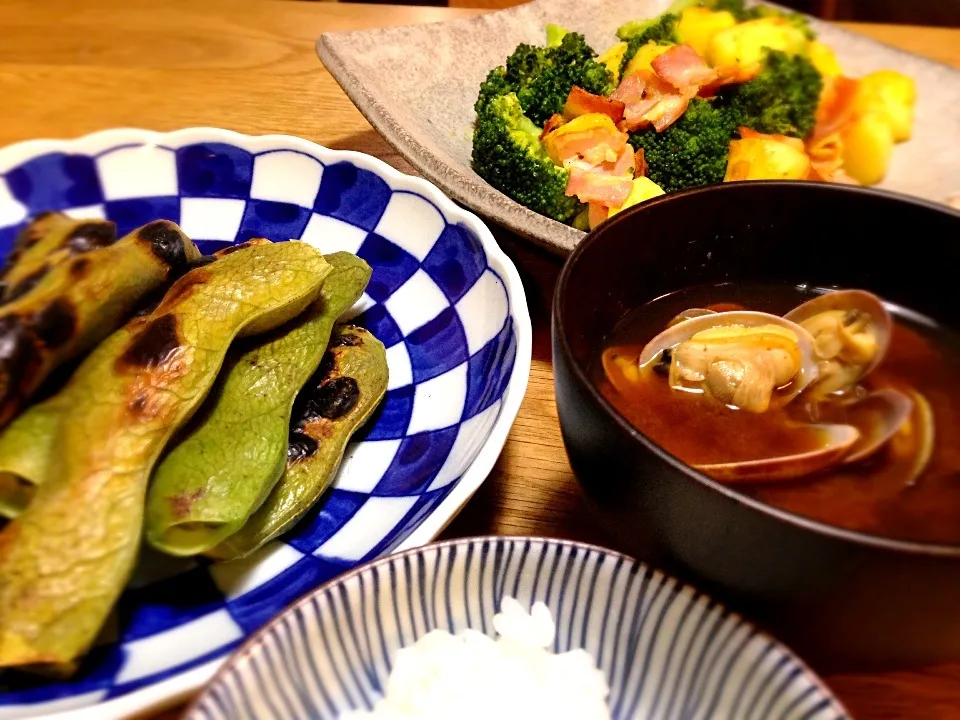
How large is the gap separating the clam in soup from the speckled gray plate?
Answer: 42 cm

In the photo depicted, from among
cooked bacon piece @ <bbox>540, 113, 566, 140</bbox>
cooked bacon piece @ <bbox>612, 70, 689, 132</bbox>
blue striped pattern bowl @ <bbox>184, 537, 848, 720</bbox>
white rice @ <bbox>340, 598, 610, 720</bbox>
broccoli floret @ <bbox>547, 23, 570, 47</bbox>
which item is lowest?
white rice @ <bbox>340, 598, 610, 720</bbox>

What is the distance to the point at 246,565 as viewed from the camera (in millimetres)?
773

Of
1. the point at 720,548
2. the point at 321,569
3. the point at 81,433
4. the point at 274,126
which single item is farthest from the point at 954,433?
the point at 274,126

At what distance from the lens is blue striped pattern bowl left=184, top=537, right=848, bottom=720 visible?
55cm

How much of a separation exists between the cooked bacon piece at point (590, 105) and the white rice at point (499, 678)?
107 centimetres

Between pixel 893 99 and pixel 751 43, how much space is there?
34 centimetres

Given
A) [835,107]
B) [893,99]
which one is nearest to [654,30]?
[835,107]

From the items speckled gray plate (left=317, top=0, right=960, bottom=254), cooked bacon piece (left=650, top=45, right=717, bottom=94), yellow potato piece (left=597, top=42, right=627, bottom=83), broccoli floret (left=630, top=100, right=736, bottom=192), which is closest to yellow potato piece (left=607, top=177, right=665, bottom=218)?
broccoli floret (left=630, top=100, right=736, bottom=192)

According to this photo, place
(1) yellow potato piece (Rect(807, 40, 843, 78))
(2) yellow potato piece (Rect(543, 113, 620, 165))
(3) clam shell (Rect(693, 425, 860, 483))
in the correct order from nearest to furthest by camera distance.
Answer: (3) clam shell (Rect(693, 425, 860, 483))
(2) yellow potato piece (Rect(543, 113, 620, 165))
(1) yellow potato piece (Rect(807, 40, 843, 78))

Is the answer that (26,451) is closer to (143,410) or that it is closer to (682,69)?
(143,410)

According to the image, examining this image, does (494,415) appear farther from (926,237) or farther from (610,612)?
(926,237)

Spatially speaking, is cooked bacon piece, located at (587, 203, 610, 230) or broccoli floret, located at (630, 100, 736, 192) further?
broccoli floret, located at (630, 100, 736, 192)

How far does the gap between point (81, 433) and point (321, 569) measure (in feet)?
0.83

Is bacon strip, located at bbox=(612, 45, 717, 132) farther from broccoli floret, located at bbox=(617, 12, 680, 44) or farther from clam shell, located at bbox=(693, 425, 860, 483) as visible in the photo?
clam shell, located at bbox=(693, 425, 860, 483)
